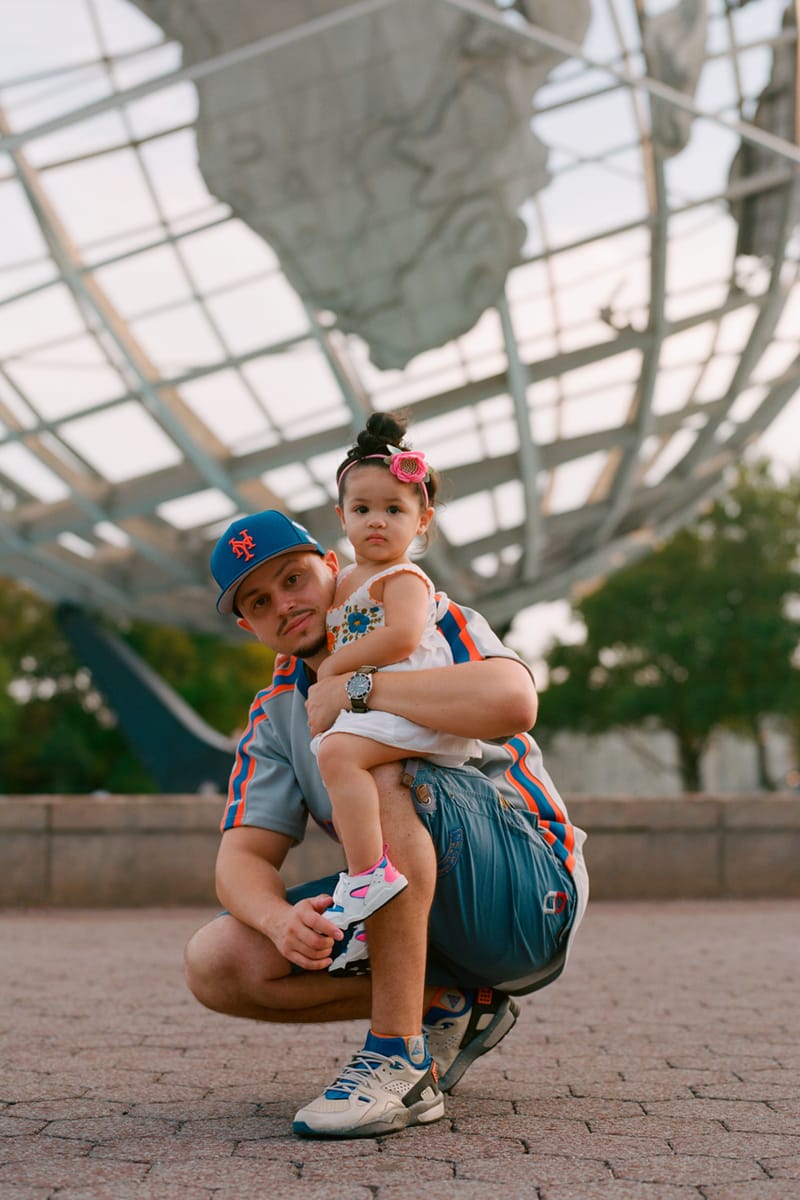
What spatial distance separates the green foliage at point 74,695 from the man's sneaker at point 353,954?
2901 centimetres

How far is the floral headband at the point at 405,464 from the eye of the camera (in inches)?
102

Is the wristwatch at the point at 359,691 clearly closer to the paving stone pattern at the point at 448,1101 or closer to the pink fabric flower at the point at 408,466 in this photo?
the pink fabric flower at the point at 408,466

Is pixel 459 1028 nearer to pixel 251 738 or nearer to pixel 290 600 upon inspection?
pixel 251 738

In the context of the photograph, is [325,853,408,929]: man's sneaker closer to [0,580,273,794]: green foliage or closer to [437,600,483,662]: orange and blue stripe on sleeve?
[437,600,483,662]: orange and blue stripe on sleeve

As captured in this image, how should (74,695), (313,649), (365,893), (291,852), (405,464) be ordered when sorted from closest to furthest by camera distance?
1. (365,893)
2. (405,464)
3. (313,649)
4. (291,852)
5. (74,695)

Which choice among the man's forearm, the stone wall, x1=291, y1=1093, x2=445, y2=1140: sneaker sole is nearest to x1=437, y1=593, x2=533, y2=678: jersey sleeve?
the man's forearm

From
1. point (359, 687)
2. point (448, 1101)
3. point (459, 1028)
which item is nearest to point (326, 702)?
point (359, 687)

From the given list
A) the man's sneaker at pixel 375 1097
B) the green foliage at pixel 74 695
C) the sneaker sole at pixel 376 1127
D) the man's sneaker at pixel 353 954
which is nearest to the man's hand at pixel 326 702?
the man's sneaker at pixel 353 954

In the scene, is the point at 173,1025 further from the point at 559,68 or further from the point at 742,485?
the point at 742,485

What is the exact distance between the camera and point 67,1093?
2908 millimetres

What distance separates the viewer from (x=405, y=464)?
2.60 metres

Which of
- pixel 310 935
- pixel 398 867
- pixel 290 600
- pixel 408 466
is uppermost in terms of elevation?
pixel 408 466

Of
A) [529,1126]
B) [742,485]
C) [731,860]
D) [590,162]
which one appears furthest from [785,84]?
[742,485]

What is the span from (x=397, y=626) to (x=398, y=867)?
1.38 ft
